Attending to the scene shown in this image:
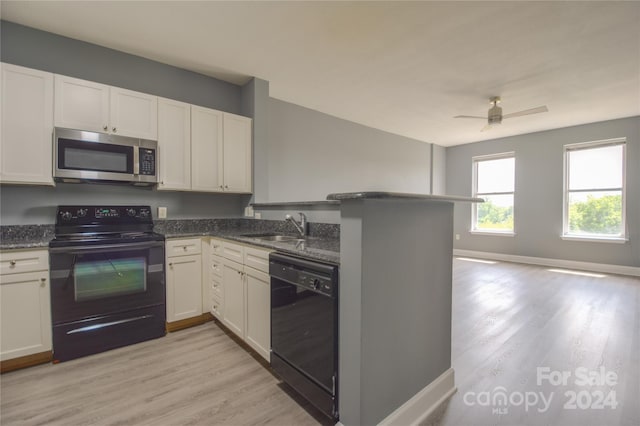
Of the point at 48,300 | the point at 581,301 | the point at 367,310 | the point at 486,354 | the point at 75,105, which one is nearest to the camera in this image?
the point at 367,310

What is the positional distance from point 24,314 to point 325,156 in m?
3.95

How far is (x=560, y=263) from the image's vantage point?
5.48 m

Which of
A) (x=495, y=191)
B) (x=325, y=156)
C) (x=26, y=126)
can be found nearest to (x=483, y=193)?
(x=495, y=191)

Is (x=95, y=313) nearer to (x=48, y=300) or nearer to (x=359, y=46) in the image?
(x=48, y=300)

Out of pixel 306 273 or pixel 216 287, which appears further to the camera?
pixel 216 287

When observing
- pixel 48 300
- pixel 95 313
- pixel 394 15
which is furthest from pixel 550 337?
pixel 48 300

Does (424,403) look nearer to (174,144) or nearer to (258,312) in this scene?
(258,312)

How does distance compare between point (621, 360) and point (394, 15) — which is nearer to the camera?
point (621, 360)

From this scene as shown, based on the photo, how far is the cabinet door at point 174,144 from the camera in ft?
9.26

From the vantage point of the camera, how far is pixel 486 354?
88.2 inches

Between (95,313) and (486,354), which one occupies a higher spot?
(95,313)

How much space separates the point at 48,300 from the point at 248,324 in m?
1.47

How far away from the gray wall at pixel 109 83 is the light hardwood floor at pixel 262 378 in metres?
1.31

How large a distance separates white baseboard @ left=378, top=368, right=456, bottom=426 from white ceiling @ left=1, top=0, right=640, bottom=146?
8.88 ft
